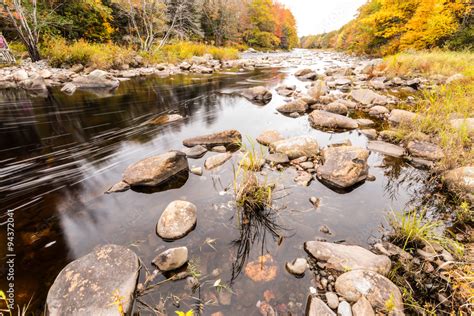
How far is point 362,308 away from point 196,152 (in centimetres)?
338

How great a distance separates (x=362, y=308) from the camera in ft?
5.22

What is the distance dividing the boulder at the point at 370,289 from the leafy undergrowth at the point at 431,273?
122mm

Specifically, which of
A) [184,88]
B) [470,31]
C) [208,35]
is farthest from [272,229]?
[208,35]

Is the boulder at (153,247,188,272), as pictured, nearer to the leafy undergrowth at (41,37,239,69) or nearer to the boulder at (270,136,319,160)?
the boulder at (270,136,319,160)

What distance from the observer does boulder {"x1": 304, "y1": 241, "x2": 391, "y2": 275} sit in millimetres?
1951

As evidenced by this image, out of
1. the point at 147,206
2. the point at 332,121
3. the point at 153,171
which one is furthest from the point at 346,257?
the point at 332,121

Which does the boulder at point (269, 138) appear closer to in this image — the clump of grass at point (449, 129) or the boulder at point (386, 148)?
the boulder at point (386, 148)

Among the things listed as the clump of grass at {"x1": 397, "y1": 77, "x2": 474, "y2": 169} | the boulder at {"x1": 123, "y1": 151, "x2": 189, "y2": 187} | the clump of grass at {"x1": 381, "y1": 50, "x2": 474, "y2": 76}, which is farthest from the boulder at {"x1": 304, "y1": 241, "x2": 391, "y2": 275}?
the clump of grass at {"x1": 381, "y1": 50, "x2": 474, "y2": 76}

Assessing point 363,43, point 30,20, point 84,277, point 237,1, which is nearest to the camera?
point 84,277

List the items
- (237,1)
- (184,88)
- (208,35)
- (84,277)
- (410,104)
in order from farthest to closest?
(237,1), (208,35), (184,88), (410,104), (84,277)

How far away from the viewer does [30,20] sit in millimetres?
13344

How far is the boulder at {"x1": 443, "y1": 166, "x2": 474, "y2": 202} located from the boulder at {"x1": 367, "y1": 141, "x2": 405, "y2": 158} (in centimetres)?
104

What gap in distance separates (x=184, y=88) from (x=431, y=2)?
63.9 feet

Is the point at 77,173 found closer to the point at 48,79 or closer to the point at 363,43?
the point at 48,79
